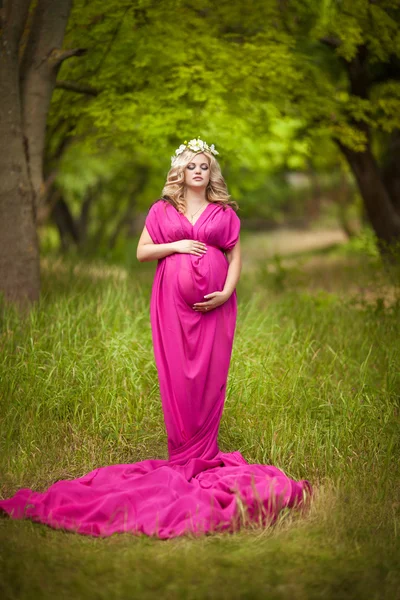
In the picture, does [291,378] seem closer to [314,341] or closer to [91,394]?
[314,341]

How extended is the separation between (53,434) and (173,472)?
1.19m

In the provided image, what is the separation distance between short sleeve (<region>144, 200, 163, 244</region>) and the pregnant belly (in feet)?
0.72

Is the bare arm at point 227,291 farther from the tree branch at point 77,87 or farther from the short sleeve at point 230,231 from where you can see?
the tree branch at point 77,87

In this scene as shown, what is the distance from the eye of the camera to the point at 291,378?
5.77 m

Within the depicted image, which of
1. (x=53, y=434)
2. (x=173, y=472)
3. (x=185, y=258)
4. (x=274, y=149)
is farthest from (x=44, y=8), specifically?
(x=274, y=149)

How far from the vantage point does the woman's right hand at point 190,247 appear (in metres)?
4.47

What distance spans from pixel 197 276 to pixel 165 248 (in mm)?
274

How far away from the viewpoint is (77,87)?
25.6 ft

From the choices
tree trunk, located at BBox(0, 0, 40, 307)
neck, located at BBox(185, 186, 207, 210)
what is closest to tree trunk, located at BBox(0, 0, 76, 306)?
tree trunk, located at BBox(0, 0, 40, 307)

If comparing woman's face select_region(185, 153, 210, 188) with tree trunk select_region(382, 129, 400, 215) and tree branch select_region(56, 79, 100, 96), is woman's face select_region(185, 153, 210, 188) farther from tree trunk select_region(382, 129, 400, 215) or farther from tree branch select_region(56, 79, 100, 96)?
tree trunk select_region(382, 129, 400, 215)

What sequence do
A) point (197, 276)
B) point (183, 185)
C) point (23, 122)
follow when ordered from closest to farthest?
1. point (197, 276)
2. point (183, 185)
3. point (23, 122)

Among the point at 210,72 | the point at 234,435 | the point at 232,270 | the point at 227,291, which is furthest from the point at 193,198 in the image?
the point at 210,72

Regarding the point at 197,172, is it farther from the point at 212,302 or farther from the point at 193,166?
the point at 212,302

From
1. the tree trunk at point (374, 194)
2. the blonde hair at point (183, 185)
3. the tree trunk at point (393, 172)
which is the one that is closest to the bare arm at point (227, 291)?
the blonde hair at point (183, 185)
